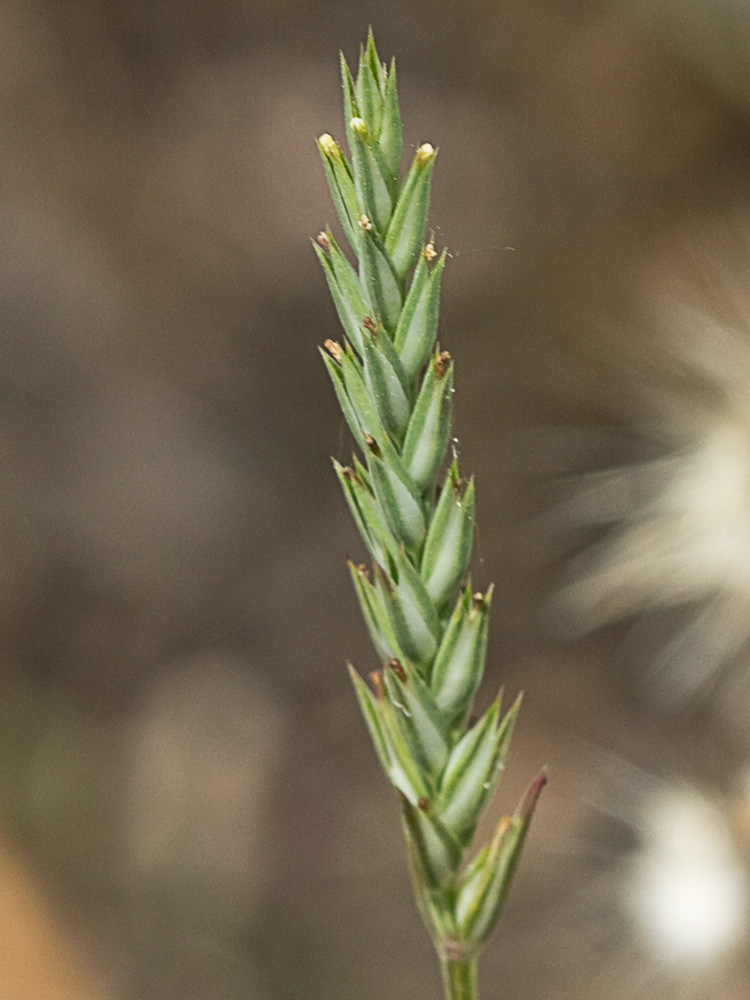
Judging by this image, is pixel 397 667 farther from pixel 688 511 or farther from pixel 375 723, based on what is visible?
pixel 688 511

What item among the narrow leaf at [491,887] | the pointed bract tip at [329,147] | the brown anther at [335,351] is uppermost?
the pointed bract tip at [329,147]

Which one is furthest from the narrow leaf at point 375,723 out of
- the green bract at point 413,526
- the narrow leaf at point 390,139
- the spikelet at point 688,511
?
the spikelet at point 688,511

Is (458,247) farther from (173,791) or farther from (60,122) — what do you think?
(173,791)

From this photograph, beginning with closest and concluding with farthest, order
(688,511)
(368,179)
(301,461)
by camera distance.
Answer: (368,179)
(688,511)
(301,461)

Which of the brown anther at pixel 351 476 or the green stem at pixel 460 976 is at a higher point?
the brown anther at pixel 351 476

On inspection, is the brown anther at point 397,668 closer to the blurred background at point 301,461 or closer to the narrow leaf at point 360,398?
the narrow leaf at point 360,398

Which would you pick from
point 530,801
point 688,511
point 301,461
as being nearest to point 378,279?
point 530,801
